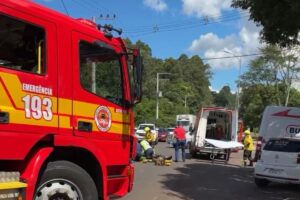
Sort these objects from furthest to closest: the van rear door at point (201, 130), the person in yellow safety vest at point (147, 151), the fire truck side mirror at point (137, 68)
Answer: the van rear door at point (201, 130)
the person in yellow safety vest at point (147, 151)
the fire truck side mirror at point (137, 68)

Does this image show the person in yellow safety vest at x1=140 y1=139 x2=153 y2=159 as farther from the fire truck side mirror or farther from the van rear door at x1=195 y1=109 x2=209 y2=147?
the fire truck side mirror

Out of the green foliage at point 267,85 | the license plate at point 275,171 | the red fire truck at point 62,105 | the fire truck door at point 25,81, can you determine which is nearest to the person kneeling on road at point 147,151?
the license plate at point 275,171

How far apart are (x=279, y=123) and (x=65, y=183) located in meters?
14.3

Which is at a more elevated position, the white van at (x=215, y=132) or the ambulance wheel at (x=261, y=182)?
the white van at (x=215, y=132)

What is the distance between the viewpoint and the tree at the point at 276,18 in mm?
13897

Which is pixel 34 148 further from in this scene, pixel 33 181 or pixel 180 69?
pixel 180 69

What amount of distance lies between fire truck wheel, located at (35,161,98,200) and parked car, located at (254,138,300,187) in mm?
9826

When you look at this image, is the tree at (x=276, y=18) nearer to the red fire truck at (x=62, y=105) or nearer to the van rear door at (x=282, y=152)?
the van rear door at (x=282, y=152)

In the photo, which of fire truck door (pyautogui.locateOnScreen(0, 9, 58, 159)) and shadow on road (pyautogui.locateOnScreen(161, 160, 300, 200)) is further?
shadow on road (pyautogui.locateOnScreen(161, 160, 300, 200))

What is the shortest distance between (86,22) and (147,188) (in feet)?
25.8

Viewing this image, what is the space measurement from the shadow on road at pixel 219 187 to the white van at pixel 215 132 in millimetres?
6743

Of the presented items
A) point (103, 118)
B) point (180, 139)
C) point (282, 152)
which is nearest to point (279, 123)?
point (282, 152)

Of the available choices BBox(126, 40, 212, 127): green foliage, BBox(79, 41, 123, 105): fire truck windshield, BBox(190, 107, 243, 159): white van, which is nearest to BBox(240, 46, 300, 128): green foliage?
BBox(126, 40, 212, 127): green foliage

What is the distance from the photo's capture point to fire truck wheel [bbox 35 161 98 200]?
722cm
